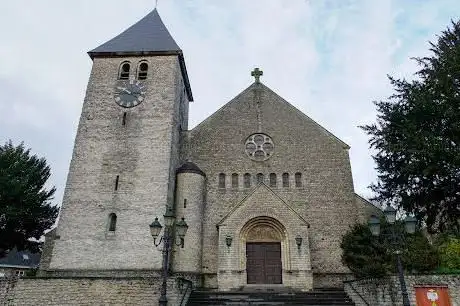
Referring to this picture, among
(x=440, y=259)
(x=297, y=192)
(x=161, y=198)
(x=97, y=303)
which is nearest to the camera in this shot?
(x=97, y=303)

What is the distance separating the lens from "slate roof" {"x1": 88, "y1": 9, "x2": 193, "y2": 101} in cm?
2297

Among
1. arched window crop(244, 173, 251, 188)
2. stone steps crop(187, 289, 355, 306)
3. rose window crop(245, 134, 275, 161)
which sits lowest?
stone steps crop(187, 289, 355, 306)

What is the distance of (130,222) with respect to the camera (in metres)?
17.9

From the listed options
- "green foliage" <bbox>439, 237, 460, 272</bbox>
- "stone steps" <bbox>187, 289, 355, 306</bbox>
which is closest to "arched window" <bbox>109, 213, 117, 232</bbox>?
"stone steps" <bbox>187, 289, 355, 306</bbox>

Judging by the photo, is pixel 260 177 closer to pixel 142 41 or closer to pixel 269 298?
pixel 269 298

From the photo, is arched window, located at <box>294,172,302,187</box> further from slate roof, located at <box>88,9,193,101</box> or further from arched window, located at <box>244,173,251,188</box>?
slate roof, located at <box>88,9,193,101</box>

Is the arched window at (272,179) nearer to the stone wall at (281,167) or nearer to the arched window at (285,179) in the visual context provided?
the stone wall at (281,167)

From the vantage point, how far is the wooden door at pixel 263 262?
18092 millimetres

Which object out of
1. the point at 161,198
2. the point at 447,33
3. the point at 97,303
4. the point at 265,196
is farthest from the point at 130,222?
the point at 447,33

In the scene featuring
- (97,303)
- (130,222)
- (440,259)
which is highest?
(130,222)

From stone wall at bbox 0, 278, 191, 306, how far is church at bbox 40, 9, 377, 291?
2935 millimetres

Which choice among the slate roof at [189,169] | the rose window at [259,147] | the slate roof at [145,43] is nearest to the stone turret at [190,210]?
the slate roof at [189,169]

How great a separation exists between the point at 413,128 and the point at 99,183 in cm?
1505

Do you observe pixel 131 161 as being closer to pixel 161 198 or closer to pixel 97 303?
pixel 161 198
